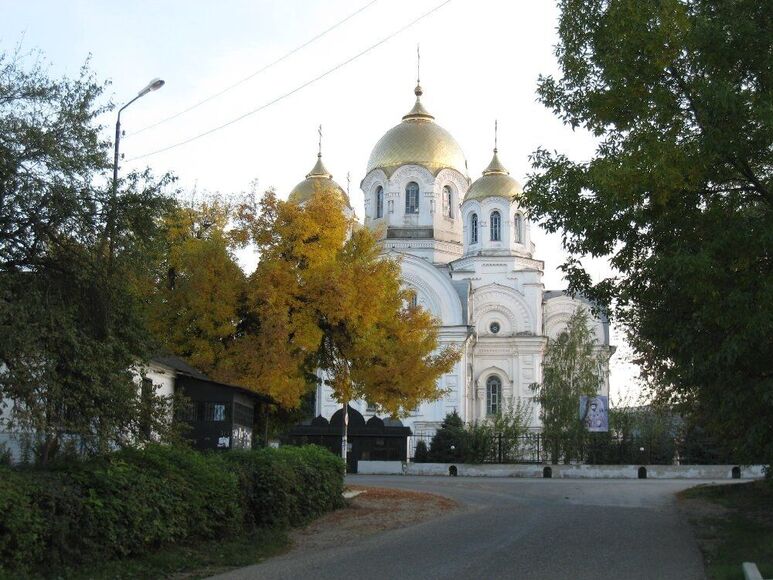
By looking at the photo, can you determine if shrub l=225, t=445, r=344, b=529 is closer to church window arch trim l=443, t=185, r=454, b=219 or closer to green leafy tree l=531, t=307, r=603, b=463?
green leafy tree l=531, t=307, r=603, b=463

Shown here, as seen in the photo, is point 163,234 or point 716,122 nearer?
point 716,122

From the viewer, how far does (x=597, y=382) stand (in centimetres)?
4172

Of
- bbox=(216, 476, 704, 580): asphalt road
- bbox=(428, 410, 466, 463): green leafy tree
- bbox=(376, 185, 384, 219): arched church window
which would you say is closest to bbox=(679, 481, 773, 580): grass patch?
bbox=(216, 476, 704, 580): asphalt road

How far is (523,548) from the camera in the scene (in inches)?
530

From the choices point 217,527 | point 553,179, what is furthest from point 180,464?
point 553,179

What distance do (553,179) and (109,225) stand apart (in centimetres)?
597

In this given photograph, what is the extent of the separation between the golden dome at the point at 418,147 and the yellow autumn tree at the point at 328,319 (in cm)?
3530

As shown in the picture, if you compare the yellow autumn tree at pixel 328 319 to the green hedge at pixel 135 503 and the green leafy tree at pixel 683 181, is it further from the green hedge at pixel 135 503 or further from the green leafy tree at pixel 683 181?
the green leafy tree at pixel 683 181

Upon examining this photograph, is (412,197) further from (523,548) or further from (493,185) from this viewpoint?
(523,548)

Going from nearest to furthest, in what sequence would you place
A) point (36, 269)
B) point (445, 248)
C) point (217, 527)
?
1. point (36, 269)
2. point (217, 527)
3. point (445, 248)

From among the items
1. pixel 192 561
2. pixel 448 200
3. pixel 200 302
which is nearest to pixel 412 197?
pixel 448 200

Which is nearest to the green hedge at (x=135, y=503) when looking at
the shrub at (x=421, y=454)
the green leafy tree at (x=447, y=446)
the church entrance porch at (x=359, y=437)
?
the church entrance porch at (x=359, y=437)

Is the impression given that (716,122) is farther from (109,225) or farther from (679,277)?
(109,225)

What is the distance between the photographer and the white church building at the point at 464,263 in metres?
56.1
